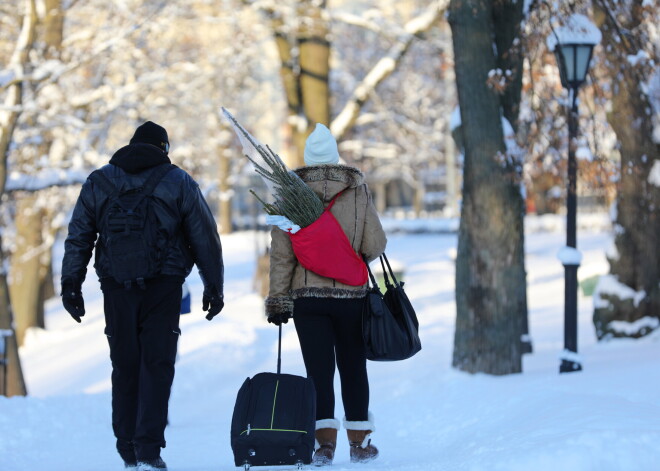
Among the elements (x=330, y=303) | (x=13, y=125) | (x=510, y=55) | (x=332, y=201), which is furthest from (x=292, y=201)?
(x=13, y=125)

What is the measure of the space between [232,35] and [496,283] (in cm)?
2047

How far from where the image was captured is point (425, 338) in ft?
51.3

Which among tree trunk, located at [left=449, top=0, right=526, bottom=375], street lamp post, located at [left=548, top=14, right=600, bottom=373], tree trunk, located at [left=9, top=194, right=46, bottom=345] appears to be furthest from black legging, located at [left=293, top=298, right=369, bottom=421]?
tree trunk, located at [left=9, top=194, right=46, bottom=345]

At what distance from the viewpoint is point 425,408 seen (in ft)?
29.9

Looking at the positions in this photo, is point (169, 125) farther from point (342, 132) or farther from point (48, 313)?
point (342, 132)

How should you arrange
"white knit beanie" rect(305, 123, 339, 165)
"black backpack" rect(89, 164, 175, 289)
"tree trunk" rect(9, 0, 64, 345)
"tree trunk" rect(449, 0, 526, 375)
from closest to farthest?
"black backpack" rect(89, 164, 175, 289)
"white knit beanie" rect(305, 123, 339, 165)
"tree trunk" rect(449, 0, 526, 375)
"tree trunk" rect(9, 0, 64, 345)

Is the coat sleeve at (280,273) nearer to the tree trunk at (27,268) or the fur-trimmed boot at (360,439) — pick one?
the fur-trimmed boot at (360,439)

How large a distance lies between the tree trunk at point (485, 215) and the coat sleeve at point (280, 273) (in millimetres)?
4135

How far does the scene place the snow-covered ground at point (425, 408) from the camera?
549 cm

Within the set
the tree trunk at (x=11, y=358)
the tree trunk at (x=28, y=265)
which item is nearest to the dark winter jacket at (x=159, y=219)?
the tree trunk at (x=11, y=358)

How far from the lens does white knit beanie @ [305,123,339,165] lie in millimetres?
6004

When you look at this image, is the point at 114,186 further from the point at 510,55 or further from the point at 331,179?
the point at 510,55

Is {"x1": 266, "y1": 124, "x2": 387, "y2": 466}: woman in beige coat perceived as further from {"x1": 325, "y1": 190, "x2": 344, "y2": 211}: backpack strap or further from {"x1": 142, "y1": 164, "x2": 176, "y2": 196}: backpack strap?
{"x1": 142, "y1": 164, "x2": 176, "y2": 196}: backpack strap

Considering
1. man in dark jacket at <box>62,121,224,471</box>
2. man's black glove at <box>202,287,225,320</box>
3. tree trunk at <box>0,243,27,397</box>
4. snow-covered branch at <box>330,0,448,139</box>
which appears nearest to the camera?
man in dark jacket at <box>62,121,224,471</box>
